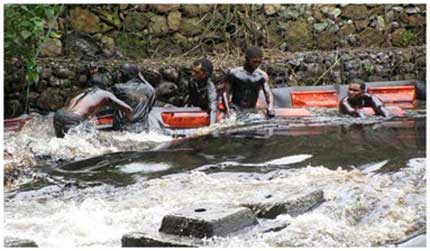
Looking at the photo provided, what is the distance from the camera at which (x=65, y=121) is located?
8.03 metres

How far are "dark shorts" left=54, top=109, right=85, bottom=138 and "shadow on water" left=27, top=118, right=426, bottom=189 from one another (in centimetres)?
91

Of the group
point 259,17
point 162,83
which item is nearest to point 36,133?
point 162,83

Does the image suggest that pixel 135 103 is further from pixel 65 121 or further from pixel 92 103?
pixel 65 121

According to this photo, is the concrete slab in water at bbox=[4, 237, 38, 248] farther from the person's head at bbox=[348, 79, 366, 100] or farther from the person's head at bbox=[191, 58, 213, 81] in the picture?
the person's head at bbox=[348, 79, 366, 100]

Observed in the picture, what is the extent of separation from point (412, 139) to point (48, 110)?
473 centimetres

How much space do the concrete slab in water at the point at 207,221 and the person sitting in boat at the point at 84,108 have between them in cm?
391

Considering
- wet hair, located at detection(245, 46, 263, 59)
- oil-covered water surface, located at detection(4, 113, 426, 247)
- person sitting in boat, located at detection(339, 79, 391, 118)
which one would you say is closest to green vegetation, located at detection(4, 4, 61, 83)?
oil-covered water surface, located at detection(4, 113, 426, 247)

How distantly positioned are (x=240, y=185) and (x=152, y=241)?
179cm

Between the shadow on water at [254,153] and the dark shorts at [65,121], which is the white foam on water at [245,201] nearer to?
the shadow on water at [254,153]

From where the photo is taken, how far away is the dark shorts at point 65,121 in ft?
26.3

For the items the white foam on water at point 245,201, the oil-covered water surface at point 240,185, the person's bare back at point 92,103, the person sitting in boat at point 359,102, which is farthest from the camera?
the person sitting in boat at point 359,102

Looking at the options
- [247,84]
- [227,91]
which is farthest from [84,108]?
[247,84]

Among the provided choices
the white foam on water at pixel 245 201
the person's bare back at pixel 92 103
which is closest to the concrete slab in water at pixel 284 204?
the white foam on water at pixel 245 201

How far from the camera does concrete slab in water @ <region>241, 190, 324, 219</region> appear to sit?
180 inches
